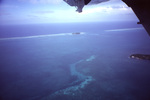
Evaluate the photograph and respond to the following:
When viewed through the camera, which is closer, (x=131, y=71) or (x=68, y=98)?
(x=68, y=98)

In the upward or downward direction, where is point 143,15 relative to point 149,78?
upward

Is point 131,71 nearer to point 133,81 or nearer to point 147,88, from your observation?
point 133,81

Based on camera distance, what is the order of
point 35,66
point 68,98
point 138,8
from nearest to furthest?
point 138,8, point 68,98, point 35,66

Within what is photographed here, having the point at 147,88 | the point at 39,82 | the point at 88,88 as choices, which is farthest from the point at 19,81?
the point at 147,88

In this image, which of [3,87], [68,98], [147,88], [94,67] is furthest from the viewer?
[94,67]

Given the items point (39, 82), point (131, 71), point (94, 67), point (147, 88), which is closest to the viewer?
point (147, 88)

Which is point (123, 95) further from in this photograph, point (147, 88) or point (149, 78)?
point (149, 78)

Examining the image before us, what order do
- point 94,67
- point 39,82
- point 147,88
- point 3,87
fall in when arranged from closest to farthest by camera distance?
point 147,88 < point 3,87 < point 39,82 < point 94,67

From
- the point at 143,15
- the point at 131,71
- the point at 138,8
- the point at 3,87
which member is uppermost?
the point at 138,8

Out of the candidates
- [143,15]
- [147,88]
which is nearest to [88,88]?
[147,88]
